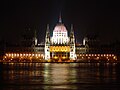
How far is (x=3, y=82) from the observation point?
57.2m

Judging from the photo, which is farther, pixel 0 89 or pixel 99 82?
pixel 99 82

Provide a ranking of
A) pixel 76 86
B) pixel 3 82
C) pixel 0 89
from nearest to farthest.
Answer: pixel 0 89 < pixel 76 86 < pixel 3 82

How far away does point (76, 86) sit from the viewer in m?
53.7

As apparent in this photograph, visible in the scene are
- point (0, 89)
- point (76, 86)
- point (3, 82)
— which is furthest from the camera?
point (3, 82)

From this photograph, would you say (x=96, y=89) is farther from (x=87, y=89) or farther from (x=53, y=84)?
(x=53, y=84)

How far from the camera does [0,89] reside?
49.6 m

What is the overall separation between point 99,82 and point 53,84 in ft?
21.0

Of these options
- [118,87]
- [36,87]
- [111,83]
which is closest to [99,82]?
[111,83]

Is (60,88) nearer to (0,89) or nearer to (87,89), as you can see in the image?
(87,89)

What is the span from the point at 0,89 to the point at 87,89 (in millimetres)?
9737

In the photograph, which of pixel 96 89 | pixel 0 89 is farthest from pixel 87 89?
pixel 0 89

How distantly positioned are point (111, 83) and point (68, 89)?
348 inches

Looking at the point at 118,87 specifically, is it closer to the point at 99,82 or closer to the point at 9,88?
the point at 99,82

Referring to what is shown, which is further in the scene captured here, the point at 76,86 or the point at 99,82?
the point at 99,82
